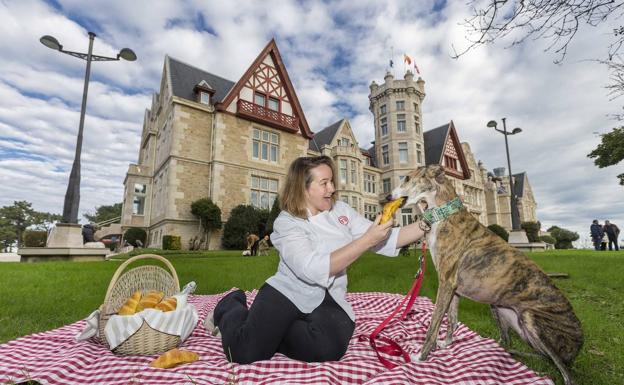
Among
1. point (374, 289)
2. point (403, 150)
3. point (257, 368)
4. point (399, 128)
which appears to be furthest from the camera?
point (399, 128)

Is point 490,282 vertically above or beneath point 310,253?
beneath

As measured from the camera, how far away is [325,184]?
9.47ft

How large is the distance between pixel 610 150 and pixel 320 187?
71.3 feet

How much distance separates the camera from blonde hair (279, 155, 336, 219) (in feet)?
9.29

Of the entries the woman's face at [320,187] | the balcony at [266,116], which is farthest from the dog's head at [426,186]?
the balcony at [266,116]

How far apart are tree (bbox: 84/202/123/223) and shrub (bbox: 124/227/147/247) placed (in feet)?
122

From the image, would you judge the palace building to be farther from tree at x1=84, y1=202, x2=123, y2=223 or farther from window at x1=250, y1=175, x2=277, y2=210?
tree at x1=84, y1=202, x2=123, y2=223

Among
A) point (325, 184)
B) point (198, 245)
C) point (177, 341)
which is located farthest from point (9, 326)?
point (198, 245)

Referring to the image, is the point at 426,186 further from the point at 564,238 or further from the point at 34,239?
the point at 564,238

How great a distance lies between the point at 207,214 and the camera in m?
18.8

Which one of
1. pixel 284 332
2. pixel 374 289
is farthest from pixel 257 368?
pixel 374 289

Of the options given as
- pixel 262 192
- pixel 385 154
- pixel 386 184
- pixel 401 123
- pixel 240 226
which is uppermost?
pixel 401 123

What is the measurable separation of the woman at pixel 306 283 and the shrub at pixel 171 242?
651 inches

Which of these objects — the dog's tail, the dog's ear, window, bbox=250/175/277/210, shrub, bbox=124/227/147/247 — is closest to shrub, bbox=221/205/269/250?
window, bbox=250/175/277/210
